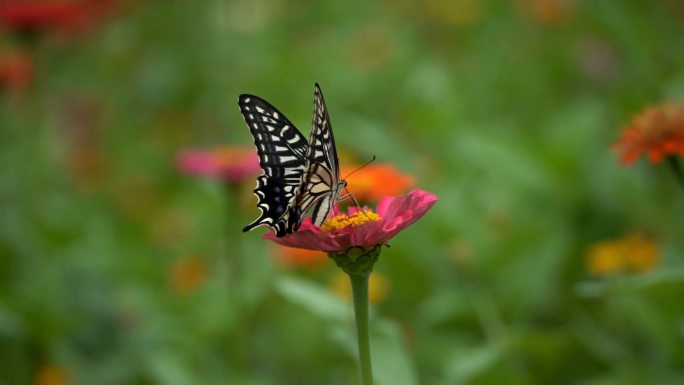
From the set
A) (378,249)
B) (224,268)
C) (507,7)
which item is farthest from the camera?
(507,7)

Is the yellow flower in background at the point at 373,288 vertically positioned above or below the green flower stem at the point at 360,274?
above

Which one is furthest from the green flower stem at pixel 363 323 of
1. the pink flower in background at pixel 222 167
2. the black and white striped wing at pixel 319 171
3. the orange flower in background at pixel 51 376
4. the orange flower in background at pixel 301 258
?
the orange flower in background at pixel 301 258

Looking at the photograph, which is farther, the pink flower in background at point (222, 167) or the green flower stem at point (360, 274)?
the pink flower in background at point (222, 167)

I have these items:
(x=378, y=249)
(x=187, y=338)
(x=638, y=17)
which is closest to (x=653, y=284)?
(x=378, y=249)

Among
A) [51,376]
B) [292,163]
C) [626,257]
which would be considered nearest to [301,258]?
[51,376]

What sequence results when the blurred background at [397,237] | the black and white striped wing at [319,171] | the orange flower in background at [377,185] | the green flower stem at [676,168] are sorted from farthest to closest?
1. the blurred background at [397,237]
2. the orange flower in background at [377,185]
3. the green flower stem at [676,168]
4. the black and white striped wing at [319,171]

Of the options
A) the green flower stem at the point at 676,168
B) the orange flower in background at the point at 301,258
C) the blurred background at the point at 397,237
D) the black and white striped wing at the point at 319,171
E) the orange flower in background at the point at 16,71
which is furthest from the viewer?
the orange flower in background at the point at 16,71

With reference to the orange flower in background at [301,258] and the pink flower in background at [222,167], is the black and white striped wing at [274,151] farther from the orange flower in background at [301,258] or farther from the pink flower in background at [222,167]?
the orange flower in background at [301,258]

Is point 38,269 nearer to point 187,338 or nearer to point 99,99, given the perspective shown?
point 187,338
